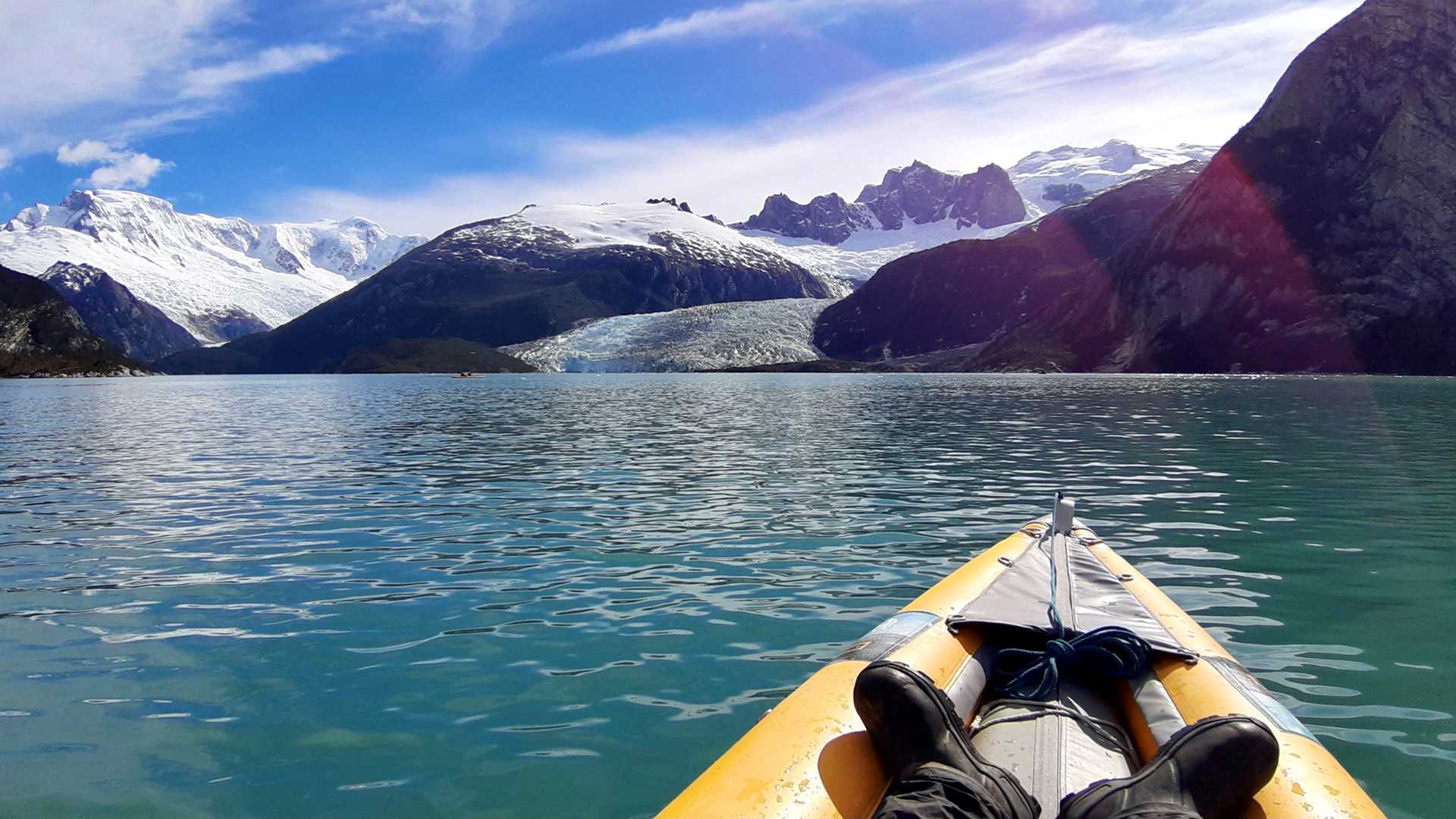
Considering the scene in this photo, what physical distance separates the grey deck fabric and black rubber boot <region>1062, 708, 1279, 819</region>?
2066 mm

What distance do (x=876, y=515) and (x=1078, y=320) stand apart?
184733 mm

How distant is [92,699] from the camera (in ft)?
29.3

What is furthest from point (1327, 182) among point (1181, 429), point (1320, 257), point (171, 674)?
point (171, 674)

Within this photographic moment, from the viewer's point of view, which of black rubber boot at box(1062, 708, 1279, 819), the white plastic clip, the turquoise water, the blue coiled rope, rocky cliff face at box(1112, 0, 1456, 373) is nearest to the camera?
black rubber boot at box(1062, 708, 1279, 819)

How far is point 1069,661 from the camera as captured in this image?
23.1ft

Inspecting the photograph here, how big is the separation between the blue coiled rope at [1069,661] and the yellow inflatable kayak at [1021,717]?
0.11 metres

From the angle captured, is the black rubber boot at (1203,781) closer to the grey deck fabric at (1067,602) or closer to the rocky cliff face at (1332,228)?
the grey deck fabric at (1067,602)

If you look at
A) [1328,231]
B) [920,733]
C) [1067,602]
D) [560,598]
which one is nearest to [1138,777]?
[920,733]

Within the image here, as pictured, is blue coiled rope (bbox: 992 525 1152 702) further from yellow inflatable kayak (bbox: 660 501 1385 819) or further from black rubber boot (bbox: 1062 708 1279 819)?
black rubber boot (bbox: 1062 708 1279 819)

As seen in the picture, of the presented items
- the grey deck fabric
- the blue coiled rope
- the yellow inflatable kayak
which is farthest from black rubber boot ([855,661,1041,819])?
the grey deck fabric

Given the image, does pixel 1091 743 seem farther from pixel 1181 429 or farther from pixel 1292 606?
pixel 1181 429

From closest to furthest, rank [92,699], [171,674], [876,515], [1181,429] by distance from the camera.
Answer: [92,699] < [171,674] < [876,515] < [1181,429]

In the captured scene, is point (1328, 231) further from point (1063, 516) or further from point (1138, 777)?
point (1138, 777)

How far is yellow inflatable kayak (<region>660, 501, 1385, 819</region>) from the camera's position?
473cm
